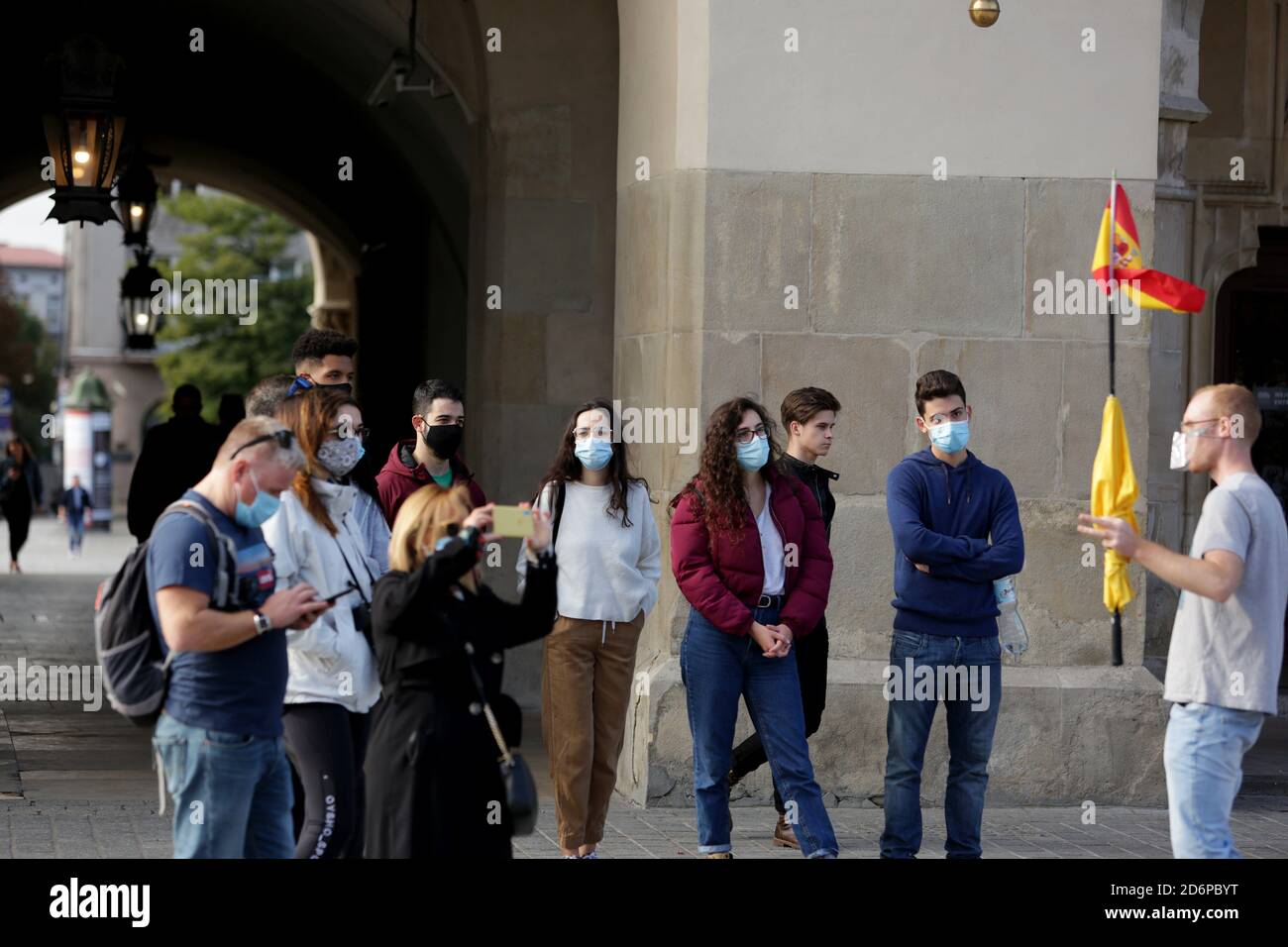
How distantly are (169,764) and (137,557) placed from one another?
0.55 meters

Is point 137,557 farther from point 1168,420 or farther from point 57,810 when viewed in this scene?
point 1168,420

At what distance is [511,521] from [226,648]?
816mm

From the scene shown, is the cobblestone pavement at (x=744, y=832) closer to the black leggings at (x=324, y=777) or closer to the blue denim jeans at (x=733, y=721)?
the blue denim jeans at (x=733, y=721)

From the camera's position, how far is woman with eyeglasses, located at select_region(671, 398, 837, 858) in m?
7.21

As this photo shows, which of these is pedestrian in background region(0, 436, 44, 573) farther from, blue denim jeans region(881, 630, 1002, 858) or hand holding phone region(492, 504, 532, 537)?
hand holding phone region(492, 504, 532, 537)

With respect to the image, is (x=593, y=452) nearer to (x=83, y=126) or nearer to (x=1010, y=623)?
(x=1010, y=623)

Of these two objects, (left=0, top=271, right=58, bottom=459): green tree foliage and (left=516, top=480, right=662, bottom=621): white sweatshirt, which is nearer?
(left=516, top=480, right=662, bottom=621): white sweatshirt

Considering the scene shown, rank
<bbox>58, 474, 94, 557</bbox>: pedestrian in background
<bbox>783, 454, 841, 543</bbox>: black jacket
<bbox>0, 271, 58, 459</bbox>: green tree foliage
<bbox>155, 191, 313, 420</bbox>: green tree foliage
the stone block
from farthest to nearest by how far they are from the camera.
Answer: <bbox>0, 271, 58, 459</bbox>: green tree foliage → <bbox>155, 191, 313, 420</bbox>: green tree foliage → <bbox>58, 474, 94, 557</bbox>: pedestrian in background → the stone block → <bbox>783, 454, 841, 543</bbox>: black jacket

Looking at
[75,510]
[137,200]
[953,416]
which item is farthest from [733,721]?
[75,510]

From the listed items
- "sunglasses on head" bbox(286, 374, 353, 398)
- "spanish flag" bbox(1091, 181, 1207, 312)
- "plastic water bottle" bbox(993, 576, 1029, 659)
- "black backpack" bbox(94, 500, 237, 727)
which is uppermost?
"spanish flag" bbox(1091, 181, 1207, 312)

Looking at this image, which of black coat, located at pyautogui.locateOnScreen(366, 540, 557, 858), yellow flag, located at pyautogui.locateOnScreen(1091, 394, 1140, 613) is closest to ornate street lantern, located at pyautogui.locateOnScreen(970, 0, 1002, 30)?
yellow flag, located at pyautogui.locateOnScreen(1091, 394, 1140, 613)

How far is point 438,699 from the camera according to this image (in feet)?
16.8

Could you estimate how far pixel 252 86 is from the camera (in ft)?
57.9
